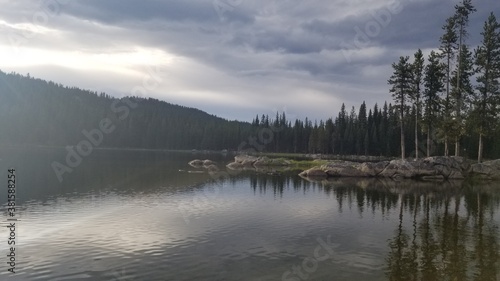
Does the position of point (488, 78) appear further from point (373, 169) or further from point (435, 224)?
point (435, 224)

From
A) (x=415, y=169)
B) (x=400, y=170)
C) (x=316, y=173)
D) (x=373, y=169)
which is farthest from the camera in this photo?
(x=316, y=173)

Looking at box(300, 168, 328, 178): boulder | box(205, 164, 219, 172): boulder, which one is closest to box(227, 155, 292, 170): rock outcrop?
box(205, 164, 219, 172): boulder

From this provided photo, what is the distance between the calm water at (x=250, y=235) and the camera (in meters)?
16.8

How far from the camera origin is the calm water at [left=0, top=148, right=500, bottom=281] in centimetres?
1675

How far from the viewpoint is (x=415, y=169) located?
198 ft

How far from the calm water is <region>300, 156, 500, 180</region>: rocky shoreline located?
58.3ft

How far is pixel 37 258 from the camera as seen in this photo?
17.8m

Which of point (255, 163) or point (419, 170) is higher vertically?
point (419, 170)

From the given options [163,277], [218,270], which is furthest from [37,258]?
[218,270]

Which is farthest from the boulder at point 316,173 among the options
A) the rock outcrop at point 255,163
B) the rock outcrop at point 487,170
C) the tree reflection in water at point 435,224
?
the rock outcrop at point 255,163

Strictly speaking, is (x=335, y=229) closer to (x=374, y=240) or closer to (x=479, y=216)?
(x=374, y=240)

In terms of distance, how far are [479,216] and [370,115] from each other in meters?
133

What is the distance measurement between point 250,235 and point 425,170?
46.3 meters

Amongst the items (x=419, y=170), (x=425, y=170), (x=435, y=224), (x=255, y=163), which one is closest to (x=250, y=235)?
(x=435, y=224)
